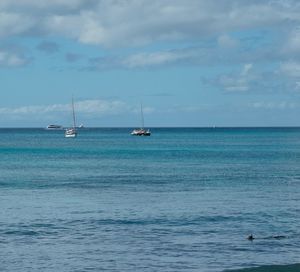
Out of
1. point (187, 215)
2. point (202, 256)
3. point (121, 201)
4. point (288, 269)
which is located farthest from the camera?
point (121, 201)

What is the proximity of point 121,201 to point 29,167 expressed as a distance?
4508 centimetres

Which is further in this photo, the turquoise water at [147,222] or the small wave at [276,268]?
the turquoise water at [147,222]

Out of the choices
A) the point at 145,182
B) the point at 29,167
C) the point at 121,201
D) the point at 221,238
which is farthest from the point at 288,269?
the point at 29,167

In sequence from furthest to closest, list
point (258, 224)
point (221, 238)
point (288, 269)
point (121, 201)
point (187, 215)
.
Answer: point (121, 201) → point (187, 215) → point (258, 224) → point (221, 238) → point (288, 269)

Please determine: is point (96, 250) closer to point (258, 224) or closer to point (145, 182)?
point (258, 224)

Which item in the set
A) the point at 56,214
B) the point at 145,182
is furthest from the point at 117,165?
the point at 56,214

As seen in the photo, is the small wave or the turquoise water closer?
the small wave

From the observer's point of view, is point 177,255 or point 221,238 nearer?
point 177,255

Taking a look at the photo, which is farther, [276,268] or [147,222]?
[147,222]

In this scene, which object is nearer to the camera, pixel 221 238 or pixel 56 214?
pixel 221 238

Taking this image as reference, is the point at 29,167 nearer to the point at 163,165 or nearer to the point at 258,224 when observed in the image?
the point at 163,165

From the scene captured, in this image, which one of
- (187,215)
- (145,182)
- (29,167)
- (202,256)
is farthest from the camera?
(29,167)

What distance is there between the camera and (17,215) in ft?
156

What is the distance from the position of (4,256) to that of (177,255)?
26.9 feet
